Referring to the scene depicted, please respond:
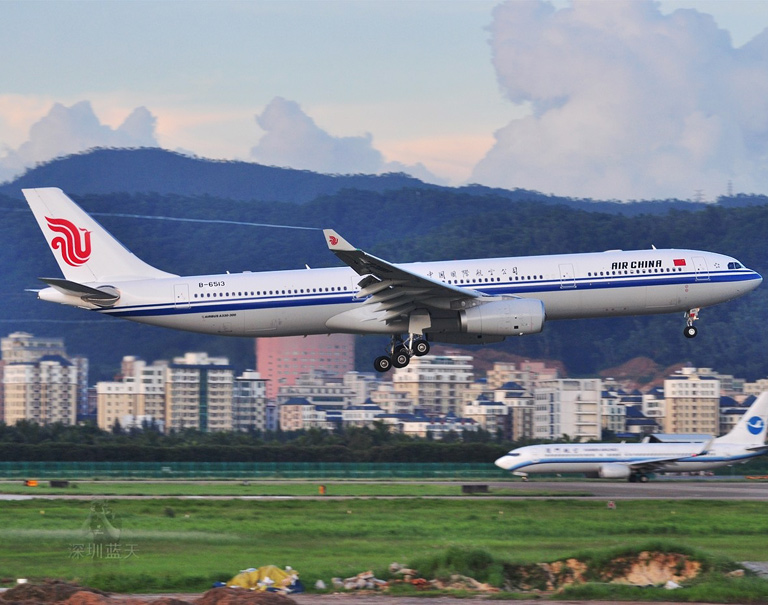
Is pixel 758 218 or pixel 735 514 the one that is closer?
pixel 735 514

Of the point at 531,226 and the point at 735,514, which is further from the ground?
the point at 531,226

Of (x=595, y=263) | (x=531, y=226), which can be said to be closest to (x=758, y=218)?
(x=531, y=226)

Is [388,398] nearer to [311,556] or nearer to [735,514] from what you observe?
[735,514]

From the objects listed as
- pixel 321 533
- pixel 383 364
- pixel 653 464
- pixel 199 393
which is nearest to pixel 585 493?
pixel 653 464

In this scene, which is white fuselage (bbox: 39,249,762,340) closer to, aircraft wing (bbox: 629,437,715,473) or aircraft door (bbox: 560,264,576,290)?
aircraft door (bbox: 560,264,576,290)

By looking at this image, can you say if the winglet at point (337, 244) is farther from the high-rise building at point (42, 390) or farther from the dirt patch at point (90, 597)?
the high-rise building at point (42, 390)

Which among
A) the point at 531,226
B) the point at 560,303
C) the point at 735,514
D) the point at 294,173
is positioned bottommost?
the point at 735,514
